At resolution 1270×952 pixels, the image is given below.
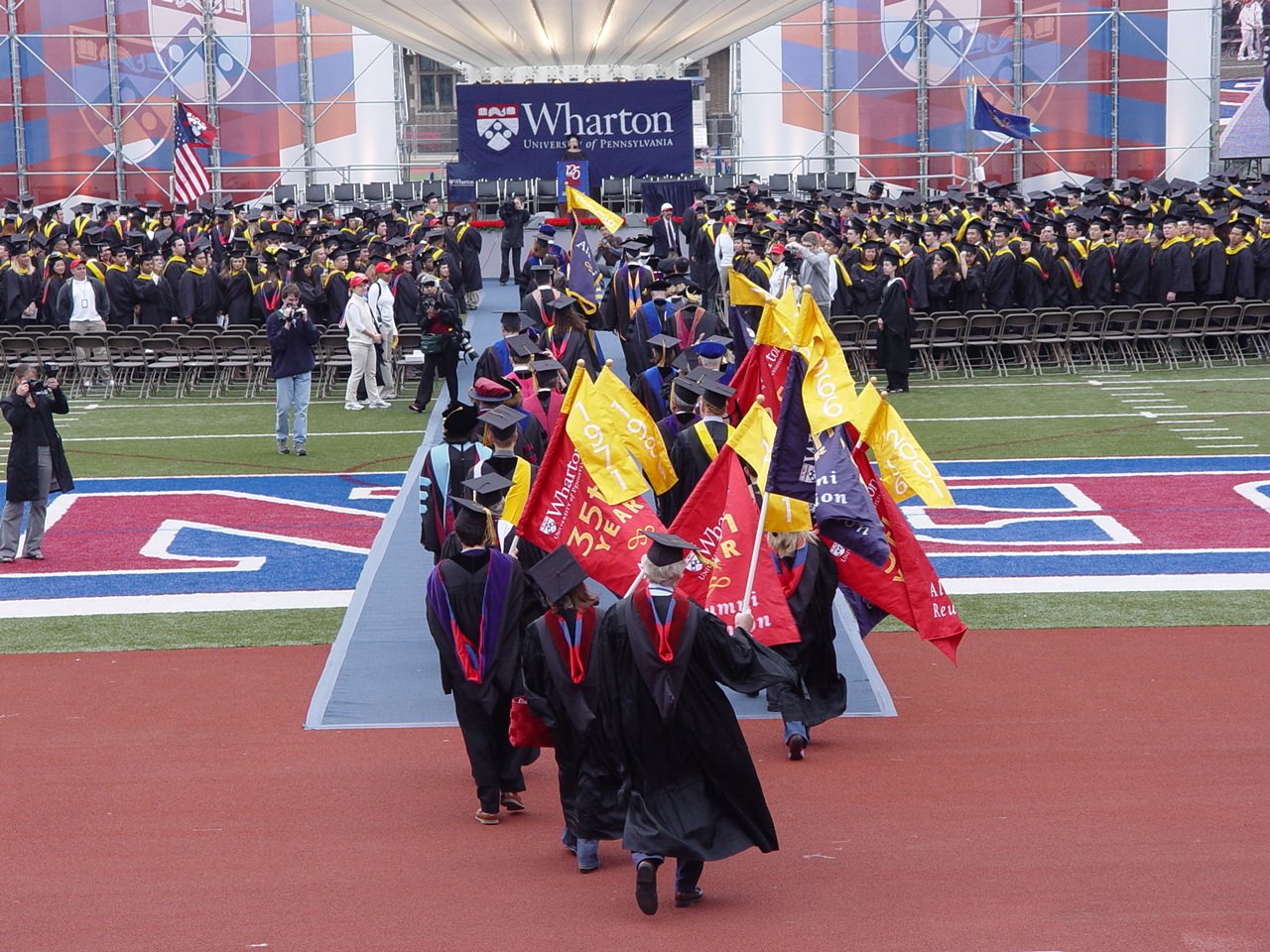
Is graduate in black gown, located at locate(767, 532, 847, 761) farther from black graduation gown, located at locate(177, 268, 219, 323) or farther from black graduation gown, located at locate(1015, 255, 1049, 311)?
black graduation gown, located at locate(177, 268, 219, 323)

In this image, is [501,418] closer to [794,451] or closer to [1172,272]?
[794,451]

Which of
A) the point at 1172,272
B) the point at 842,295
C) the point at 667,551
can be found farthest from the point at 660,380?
the point at 1172,272

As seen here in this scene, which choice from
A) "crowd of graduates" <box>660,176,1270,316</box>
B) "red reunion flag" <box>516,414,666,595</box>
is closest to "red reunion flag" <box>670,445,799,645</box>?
"red reunion flag" <box>516,414,666,595</box>

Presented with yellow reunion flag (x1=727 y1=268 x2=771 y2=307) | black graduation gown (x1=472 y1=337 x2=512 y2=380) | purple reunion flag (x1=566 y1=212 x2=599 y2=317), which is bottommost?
black graduation gown (x1=472 y1=337 x2=512 y2=380)

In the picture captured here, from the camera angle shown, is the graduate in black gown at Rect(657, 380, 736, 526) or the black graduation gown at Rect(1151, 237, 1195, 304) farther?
the black graduation gown at Rect(1151, 237, 1195, 304)

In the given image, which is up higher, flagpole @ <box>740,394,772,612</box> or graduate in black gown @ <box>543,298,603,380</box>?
graduate in black gown @ <box>543,298,603,380</box>

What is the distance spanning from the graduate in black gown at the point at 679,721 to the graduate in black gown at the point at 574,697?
0.12 m

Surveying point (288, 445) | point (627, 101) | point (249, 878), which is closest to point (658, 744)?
point (249, 878)

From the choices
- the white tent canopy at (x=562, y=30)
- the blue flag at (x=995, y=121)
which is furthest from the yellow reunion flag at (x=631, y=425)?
the blue flag at (x=995, y=121)

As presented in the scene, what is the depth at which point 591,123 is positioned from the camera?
29047 millimetres

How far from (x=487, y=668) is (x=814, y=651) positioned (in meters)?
1.86

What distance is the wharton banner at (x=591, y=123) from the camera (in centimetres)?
2897

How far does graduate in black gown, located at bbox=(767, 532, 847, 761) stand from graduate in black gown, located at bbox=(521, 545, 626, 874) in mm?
1747

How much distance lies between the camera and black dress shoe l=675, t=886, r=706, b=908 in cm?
649
